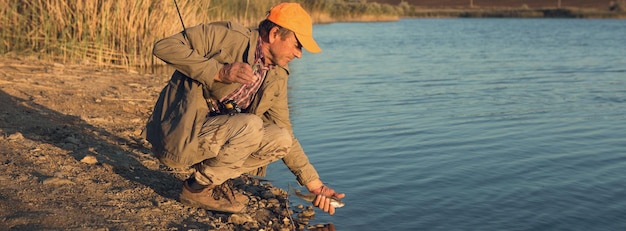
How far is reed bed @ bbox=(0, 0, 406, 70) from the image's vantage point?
9.97 m

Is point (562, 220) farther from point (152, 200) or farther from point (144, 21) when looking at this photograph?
point (144, 21)

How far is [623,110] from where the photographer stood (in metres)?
9.34

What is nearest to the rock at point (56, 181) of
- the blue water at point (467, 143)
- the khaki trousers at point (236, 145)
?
the khaki trousers at point (236, 145)

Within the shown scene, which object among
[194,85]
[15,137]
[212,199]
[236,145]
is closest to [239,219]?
[212,199]

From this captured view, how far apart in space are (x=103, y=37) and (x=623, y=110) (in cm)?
657

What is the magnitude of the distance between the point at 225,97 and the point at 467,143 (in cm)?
375

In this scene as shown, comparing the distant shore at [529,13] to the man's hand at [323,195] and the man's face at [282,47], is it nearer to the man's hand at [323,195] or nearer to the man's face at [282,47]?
the man's hand at [323,195]

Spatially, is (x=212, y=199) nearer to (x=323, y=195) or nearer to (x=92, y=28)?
(x=323, y=195)

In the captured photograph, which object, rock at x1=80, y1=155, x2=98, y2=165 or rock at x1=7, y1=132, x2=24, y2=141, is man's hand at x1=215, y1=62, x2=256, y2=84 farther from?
rock at x1=7, y1=132, x2=24, y2=141

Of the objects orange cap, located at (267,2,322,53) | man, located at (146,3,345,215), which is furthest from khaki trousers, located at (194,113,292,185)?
orange cap, located at (267,2,322,53)

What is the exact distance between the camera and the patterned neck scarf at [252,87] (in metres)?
4.06

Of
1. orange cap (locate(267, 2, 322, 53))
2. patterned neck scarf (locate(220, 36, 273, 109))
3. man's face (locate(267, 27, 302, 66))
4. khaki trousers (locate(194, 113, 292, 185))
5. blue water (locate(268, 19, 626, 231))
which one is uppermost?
orange cap (locate(267, 2, 322, 53))

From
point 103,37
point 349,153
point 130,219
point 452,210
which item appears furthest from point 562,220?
point 103,37

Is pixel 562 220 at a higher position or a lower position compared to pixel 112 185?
lower
